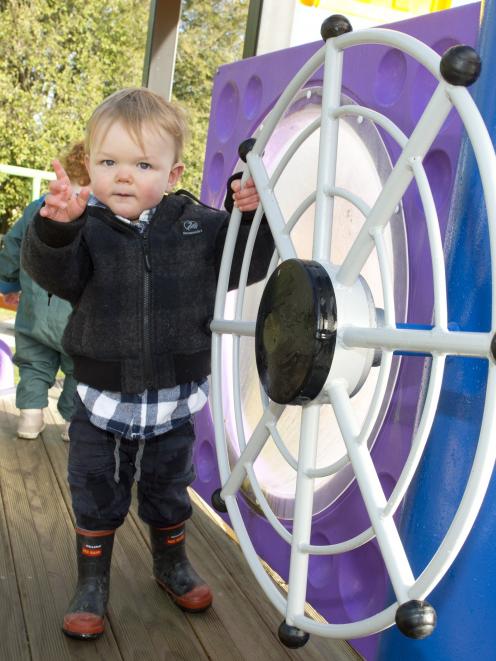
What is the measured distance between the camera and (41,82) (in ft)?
42.9

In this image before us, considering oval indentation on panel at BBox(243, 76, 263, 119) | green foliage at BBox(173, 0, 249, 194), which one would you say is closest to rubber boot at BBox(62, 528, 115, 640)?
oval indentation on panel at BBox(243, 76, 263, 119)

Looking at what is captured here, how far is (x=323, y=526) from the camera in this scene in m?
1.62

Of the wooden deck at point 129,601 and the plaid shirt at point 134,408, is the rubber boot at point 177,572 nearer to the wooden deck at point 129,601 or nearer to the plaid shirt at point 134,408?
the wooden deck at point 129,601

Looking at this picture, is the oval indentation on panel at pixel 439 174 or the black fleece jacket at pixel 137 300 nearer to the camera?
the oval indentation on panel at pixel 439 174

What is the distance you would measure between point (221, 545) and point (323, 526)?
455 mm

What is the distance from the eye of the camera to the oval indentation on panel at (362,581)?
57.0 inches

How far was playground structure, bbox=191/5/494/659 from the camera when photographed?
0.87 m

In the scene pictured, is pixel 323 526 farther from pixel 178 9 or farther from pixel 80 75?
pixel 80 75

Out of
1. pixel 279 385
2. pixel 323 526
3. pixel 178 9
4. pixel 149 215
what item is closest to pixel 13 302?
pixel 178 9

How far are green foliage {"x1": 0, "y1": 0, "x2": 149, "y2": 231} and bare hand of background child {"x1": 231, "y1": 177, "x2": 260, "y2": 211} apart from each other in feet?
36.6

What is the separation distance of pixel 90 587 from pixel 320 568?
455 mm

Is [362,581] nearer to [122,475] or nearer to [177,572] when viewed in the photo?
[177,572]

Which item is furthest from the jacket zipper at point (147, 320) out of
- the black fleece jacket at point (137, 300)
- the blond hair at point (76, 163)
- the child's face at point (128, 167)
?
the blond hair at point (76, 163)

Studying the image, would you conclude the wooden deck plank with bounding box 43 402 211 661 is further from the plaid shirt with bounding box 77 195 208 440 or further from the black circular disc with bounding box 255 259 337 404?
the black circular disc with bounding box 255 259 337 404
